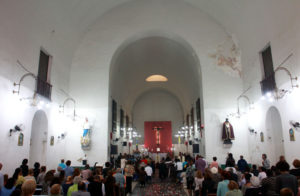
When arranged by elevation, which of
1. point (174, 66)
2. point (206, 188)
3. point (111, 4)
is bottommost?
point (206, 188)

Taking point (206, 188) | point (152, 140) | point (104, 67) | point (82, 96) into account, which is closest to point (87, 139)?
point (82, 96)

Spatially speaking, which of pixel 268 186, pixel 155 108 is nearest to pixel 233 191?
pixel 268 186

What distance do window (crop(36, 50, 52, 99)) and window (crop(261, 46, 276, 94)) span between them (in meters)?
9.76

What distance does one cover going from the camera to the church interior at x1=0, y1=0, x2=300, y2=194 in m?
8.68

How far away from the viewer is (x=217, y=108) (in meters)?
13.7

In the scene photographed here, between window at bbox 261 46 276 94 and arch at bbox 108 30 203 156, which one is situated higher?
arch at bbox 108 30 203 156

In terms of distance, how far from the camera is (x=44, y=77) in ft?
37.9

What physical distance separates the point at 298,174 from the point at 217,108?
8.01 metres

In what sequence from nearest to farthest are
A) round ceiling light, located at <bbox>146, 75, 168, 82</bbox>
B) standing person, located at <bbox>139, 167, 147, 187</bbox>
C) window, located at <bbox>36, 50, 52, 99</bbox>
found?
window, located at <bbox>36, 50, 52, 99</bbox> < standing person, located at <bbox>139, 167, 147, 187</bbox> < round ceiling light, located at <bbox>146, 75, 168, 82</bbox>

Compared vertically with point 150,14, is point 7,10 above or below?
below

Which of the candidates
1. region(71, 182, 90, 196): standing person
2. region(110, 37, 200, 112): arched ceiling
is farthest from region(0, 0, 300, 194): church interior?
region(71, 182, 90, 196): standing person

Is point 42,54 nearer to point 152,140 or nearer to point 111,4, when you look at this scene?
point 111,4

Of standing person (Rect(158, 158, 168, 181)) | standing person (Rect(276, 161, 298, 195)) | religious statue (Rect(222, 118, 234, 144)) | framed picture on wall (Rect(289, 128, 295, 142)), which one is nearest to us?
standing person (Rect(276, 161, 298, 195))

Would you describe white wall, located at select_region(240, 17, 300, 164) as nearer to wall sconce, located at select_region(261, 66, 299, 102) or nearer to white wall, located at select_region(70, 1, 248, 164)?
wall sconce, located at select_region(261, 66, 299, 102)
